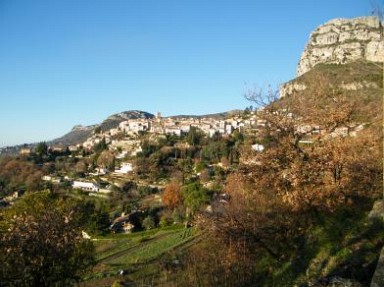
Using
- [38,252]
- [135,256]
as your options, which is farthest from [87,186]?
[38,252]

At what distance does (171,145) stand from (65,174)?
25.8 meters

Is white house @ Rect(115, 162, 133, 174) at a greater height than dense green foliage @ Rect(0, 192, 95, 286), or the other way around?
dense green foliage @ Rect(0, 192, 95, 286)

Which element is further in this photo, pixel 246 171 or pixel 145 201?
pixel 145 201

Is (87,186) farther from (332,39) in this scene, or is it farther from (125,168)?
(332,39)

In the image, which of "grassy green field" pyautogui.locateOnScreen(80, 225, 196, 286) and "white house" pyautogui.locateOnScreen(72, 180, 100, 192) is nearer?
"grassy green field" pyautogui.locateOnScreen(80, 225, 196, 286)

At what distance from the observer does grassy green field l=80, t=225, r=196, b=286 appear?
21281 mm

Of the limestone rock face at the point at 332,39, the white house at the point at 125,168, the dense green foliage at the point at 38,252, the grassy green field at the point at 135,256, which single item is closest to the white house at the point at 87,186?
the white house at the point at 125,168

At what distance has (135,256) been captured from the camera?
30.0m

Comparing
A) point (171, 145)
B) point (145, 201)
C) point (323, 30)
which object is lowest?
point (145, 201)

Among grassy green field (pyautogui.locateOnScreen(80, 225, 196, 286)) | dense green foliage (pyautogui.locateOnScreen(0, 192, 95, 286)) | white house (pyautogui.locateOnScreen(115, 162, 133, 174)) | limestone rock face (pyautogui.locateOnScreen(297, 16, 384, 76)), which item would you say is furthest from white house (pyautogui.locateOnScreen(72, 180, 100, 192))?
limestone rock face (pyautogui.locateOnScreen(297, 16, 384, 76))

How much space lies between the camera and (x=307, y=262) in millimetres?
10445

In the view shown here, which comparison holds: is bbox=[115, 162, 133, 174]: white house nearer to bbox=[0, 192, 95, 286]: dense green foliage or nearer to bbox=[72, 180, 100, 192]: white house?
bbox=[72, 180, 100, 192]: white house

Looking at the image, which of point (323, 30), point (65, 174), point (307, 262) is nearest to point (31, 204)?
point (307, 262)

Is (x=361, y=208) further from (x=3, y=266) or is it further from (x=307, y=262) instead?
(x=3, y=266)
